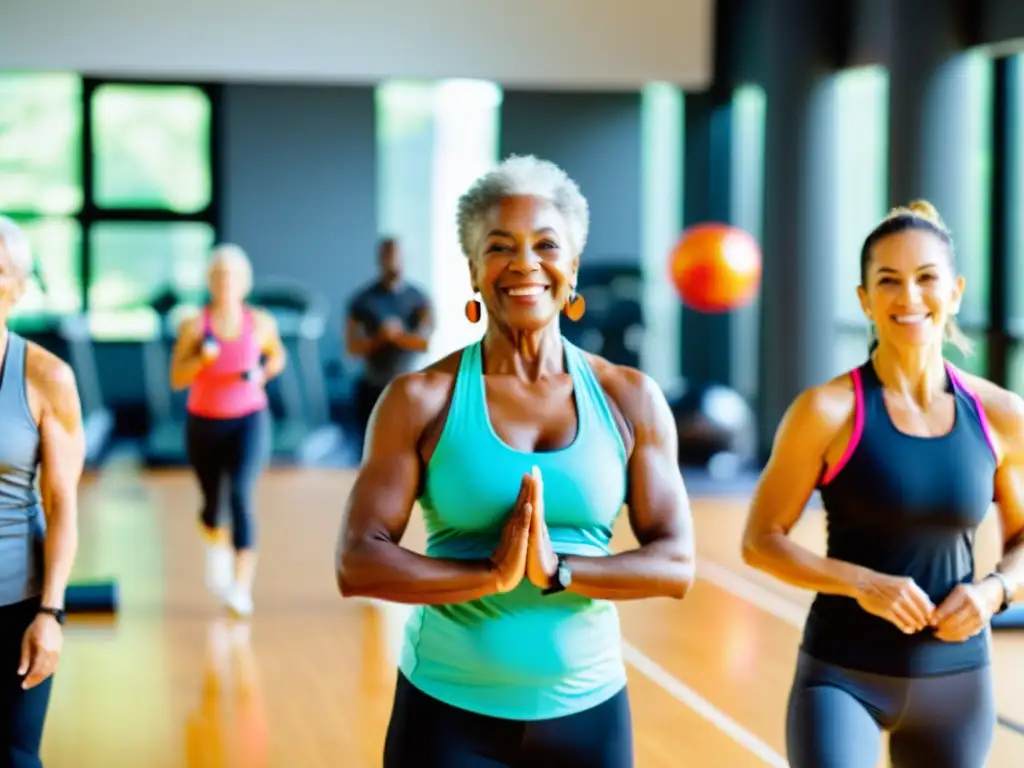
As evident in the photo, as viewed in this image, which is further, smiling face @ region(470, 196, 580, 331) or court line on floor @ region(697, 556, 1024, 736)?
court line on floor @ region(697, 556, 1024, 736)

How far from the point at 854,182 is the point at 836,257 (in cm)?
181

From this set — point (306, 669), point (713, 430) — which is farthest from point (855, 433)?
point (713, 430)

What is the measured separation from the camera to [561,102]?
12734mm

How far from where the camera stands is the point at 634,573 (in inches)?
76.4

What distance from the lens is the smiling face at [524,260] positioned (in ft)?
6.46

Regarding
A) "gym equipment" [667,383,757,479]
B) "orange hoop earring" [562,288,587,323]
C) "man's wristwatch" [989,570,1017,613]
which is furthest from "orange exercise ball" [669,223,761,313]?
"orange hoop earring" [562,288,587,323]

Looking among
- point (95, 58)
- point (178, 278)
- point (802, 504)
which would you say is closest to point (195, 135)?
point (178, 278)

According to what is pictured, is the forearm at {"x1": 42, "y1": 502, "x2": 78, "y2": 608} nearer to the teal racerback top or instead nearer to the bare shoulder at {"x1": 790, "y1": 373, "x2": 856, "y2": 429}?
the teal racerback top

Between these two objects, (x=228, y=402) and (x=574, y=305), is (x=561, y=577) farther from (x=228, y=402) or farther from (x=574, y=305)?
(x=228, y=402)

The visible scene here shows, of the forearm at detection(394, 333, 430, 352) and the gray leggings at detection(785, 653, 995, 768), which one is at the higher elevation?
the forearm at detection(394, 333, 430, 352)

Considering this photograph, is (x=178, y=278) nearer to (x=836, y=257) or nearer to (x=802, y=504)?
(x=836, y=257)

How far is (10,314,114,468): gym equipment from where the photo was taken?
1138cm

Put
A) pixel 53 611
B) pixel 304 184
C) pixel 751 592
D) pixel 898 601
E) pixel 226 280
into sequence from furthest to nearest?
pixel 304 184 < pixel 751 592 < pixel 226 280 < pixel 53 611 < pixel 898 601

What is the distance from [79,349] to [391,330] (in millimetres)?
5310
